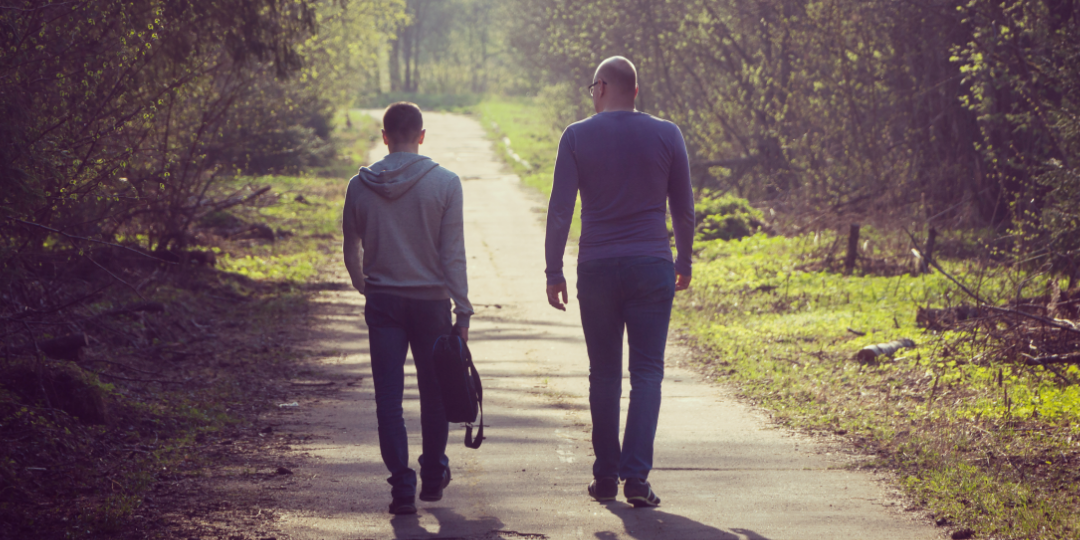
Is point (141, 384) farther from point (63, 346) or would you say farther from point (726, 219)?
point (726, 219)

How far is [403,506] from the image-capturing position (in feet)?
14.8

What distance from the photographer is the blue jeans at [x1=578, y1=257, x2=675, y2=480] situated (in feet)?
15.0

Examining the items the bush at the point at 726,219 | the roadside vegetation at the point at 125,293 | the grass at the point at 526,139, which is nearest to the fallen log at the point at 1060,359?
the roadside vegetation at the point at 125,293

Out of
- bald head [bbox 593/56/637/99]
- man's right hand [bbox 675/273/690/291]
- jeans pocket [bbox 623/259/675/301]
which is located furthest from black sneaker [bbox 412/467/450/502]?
bald head [bbox 593/56/637/99]

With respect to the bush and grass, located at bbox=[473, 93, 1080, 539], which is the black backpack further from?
the bush

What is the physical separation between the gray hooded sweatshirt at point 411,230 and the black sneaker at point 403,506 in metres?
0.83

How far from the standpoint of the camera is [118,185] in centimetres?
754

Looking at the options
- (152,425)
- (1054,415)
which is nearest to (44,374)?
(152,425)

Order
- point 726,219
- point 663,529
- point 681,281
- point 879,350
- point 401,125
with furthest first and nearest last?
1. point 726,219
2. point 879,350
3. point 681,281
4. point 401,125
5. point 663,529

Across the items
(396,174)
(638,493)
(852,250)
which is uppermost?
(396,174)

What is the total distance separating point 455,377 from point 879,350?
4.51m

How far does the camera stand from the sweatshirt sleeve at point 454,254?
14.9 feet

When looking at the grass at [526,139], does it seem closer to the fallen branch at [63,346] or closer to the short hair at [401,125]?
the fallen branch at [63,346]

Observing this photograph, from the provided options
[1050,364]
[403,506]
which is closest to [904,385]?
[1050,364]
